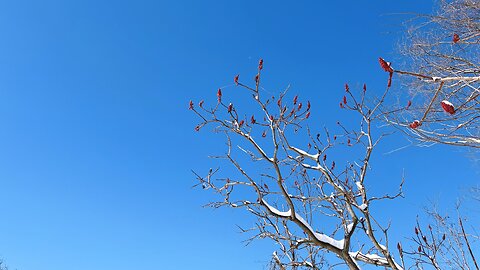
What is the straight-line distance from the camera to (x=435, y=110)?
11.6ft

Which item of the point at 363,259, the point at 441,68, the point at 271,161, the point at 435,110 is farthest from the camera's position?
the point at 363,259

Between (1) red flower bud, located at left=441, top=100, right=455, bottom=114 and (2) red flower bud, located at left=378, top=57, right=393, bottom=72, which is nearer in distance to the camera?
(1) red flower bud, located at left=441, top=100, right=455, bottom=114

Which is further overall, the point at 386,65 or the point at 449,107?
the point at 386,65

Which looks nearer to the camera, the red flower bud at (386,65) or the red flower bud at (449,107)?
the red flower bud at (449,107)

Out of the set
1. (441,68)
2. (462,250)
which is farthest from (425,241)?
(441,68)

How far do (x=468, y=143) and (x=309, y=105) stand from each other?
2.12 metres

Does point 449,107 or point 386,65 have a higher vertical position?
point 386,65

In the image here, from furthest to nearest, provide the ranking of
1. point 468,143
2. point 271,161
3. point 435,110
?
point 271,161
point 435,110
point 468,143

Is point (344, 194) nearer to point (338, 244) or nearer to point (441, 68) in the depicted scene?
point (338, 244)

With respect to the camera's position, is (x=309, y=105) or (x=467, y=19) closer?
(x=467, y=19)

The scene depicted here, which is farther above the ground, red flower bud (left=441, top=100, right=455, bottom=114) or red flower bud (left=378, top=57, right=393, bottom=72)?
red flower bud (left=378, top=57, right=393, bottom=72)

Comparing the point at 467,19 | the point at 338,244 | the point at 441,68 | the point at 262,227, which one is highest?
the point at 467,19

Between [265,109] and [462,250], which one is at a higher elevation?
[265,109]

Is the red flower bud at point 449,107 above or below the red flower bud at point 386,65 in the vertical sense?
below
